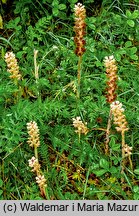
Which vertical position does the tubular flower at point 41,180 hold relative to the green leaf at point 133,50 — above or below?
below

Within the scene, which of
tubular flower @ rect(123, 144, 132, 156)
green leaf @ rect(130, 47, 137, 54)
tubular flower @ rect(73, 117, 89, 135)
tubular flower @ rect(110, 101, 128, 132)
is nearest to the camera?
tubular flower @ rect(110, 101, 128, 132)

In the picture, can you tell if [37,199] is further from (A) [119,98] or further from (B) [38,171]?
(A) [119,98]

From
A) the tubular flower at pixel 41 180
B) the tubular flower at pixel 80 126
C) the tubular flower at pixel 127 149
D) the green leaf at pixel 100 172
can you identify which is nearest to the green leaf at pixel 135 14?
the tubular flower at pixel 80 126

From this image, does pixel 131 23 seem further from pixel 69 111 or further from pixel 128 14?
pixel 69 111

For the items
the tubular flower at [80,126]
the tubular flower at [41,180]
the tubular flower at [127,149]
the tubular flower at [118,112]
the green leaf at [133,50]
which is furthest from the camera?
the green leaf at [133,50]

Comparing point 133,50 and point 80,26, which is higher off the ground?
point 80,26

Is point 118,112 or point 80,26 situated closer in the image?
point 118,112

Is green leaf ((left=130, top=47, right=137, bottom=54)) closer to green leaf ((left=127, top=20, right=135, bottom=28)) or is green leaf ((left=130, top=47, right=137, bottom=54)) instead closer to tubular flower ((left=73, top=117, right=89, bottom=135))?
green leaf ((left=127, top=20, right=135, bottom=28))

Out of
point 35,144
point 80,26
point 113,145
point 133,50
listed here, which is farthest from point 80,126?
point 133,50

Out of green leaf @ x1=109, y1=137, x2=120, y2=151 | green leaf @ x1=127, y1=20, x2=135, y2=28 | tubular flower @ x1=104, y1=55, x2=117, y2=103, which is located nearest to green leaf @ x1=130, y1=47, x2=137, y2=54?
green leaf @ x1=127, y1=20, x2=135, y2=28

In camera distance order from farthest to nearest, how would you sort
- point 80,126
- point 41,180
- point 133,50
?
point 133,50 < point 80,126 < point 41,180

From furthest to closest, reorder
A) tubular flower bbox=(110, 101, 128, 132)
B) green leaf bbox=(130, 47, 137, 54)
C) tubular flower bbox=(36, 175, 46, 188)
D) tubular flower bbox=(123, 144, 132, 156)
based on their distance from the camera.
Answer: green leaf bbox=(130, 47, 137, 54) < tubular flower bbox=(123, 144, 132, 156) < tubular flower bbox=(36, 175, 46, 188) < tubular flower bbox=(110, 101, 128, 132)

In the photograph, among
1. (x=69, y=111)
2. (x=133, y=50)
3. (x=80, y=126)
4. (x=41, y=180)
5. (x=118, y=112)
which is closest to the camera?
(x=118, y=112)

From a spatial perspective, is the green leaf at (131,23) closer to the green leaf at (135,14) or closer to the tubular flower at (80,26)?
the green leaf at (135,14)
